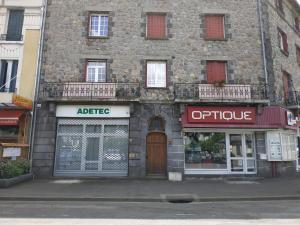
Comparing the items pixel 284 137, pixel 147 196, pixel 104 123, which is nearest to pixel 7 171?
pixel 104 123

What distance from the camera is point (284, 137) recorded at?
15.7m

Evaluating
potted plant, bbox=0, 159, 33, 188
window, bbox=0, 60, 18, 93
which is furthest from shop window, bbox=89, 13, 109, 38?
potted plant, bbox=0, 159, 33, 188

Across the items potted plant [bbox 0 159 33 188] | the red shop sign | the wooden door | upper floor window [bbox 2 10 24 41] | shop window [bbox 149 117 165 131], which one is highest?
upper floor window [bbox 2 10 24 41]

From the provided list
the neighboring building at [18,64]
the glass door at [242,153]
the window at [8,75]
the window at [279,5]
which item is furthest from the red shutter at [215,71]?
the window at [8,75]

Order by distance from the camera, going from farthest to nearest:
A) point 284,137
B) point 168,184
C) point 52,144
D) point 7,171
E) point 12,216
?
point 284,137 → point 52,144 → point 168,184 → point 7,171 → point 12,216

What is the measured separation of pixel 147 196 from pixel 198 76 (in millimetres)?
7901

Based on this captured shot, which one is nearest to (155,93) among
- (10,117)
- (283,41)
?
(10,117)

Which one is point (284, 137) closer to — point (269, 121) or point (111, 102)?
point (269, 121)

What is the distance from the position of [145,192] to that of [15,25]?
11.8 metres

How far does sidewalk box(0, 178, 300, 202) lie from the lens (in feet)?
31.0

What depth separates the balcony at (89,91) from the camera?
47.6 feet

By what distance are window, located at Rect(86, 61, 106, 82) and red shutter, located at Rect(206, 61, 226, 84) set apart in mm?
5666

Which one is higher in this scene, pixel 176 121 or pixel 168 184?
pixel 176 121

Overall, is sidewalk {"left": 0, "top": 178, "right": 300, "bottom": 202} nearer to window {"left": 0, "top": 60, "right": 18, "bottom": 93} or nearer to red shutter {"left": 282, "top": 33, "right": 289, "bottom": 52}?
window {"left": 0, "top": 60, "right": 18, "bottom": 93}
